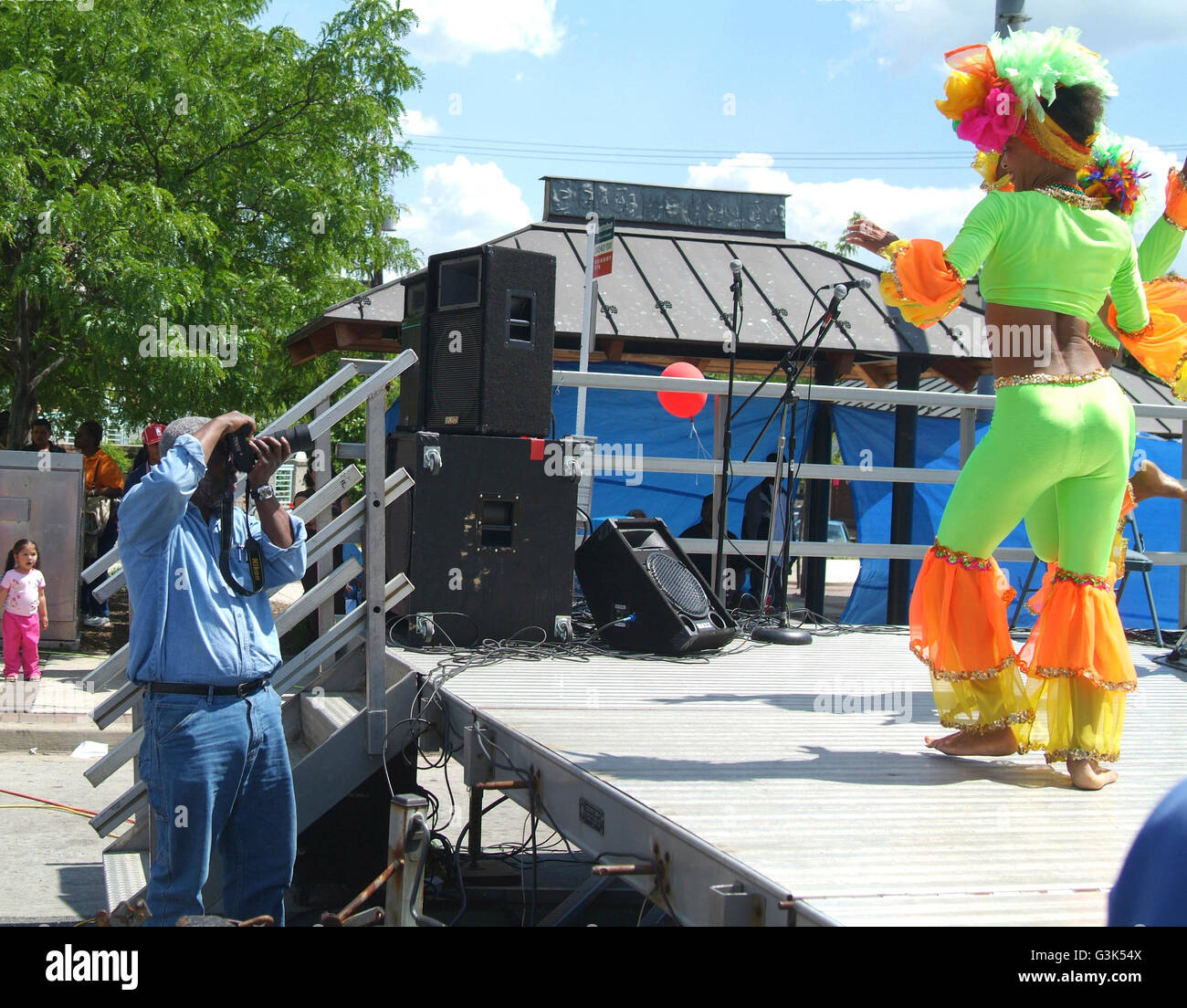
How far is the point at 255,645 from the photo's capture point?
339cm

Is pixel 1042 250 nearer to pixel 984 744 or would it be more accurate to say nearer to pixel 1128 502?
pixel 1128 502

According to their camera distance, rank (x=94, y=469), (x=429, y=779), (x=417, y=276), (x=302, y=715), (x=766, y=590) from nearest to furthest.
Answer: (x=302, y=715)
(x=417, y=276)
(x=766, y=590)
(x=429, y=779)
(x=94, y=469)

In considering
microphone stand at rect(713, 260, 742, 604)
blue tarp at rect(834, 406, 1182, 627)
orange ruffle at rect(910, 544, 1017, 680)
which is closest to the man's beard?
orange ruffle at rect(910, 544, 1017, 680)

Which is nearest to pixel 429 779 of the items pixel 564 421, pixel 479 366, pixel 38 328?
pixel 479 366

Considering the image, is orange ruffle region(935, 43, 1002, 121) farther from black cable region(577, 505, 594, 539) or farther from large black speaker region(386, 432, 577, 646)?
black cable region(577, 505, 594, 539)

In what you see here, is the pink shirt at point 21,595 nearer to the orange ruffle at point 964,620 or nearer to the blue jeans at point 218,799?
the blue jeans at point 218,799

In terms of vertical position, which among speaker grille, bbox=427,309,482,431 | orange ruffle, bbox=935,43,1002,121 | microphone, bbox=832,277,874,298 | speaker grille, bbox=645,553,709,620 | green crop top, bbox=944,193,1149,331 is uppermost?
orange ruffle, bbox=935,43,1002,121

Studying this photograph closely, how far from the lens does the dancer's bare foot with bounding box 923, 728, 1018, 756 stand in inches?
139

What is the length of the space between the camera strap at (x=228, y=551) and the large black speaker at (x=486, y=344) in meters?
1.92

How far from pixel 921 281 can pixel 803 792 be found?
1427 millimetres

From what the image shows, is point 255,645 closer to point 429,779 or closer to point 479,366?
point 479,366

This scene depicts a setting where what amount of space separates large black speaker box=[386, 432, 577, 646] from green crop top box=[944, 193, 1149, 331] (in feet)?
7.72

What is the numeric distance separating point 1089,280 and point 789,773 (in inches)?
67.3
